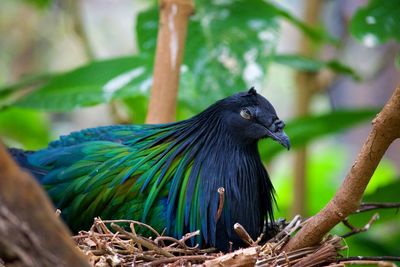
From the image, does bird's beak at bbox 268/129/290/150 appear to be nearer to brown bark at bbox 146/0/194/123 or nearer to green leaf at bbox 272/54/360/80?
brown bark at bbox 146/0/194/123

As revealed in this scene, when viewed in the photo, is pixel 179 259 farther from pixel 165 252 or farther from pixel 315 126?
pixel 315 126

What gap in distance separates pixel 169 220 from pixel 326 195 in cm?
303

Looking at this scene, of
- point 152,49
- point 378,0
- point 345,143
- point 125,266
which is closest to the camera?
point 125,266

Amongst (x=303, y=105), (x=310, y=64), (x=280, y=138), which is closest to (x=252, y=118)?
(x=280, y=138)

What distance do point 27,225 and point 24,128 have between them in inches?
152

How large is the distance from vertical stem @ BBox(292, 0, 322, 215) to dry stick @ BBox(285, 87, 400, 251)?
224 cm

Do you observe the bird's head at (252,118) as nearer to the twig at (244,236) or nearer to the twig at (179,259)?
the twig at (244,236)

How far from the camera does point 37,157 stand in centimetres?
318

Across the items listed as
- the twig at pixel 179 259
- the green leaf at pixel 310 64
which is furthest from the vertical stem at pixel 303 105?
the twig at pixel 179 259

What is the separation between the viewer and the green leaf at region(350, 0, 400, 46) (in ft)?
11.0

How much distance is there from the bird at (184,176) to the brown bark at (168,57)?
0.57 ft

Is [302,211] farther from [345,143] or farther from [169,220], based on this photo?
[345,143]

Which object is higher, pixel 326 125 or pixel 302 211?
pixel 326 125

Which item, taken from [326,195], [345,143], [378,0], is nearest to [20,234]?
[378,0]
